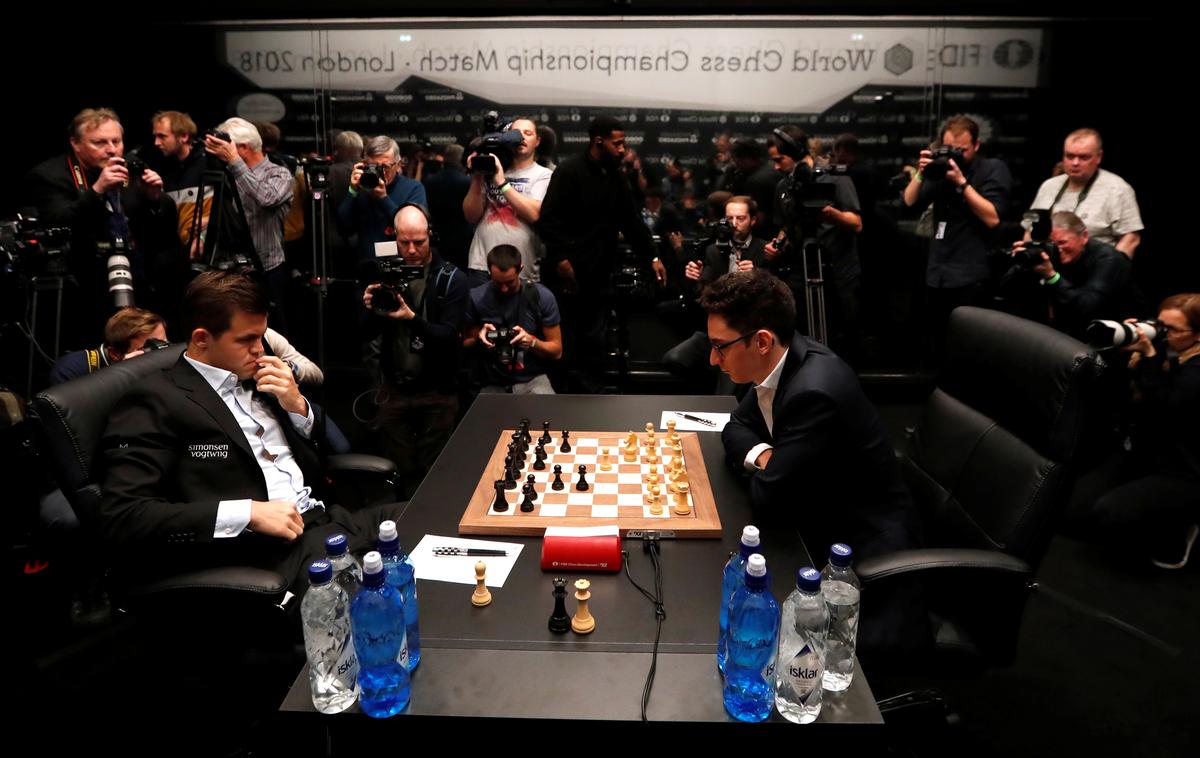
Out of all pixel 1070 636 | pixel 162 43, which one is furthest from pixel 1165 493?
pixel 162 43

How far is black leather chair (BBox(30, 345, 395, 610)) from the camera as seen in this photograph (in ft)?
5.37

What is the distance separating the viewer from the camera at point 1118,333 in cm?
213

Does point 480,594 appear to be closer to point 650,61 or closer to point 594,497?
point 594,497

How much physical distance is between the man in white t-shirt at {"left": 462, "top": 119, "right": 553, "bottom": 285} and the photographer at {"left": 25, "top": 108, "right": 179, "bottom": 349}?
1618 mm

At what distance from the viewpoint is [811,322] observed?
3.99m

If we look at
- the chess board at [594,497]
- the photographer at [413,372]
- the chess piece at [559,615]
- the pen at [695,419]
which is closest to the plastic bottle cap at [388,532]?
the chess piece at [559,615]

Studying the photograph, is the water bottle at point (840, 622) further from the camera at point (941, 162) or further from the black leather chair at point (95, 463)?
the camera at point (941, 162)

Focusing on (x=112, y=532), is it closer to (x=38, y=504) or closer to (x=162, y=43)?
(x=38, y=504)

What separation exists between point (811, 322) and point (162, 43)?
15.8ft

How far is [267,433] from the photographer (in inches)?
85.7

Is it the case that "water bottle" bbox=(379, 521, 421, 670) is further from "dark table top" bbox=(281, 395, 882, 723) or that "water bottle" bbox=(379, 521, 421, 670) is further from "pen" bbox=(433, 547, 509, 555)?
"pen" bbox=(433, 547, 509, 555)

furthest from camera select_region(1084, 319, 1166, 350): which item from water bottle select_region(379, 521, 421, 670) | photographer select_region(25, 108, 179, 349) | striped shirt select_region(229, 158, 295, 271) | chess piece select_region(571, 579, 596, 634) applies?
striped shirt select_region(229, 158, 295, 271)

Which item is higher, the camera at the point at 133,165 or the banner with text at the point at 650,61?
the banner with text at the point at 650,61

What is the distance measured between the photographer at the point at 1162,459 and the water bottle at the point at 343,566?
290 cm
